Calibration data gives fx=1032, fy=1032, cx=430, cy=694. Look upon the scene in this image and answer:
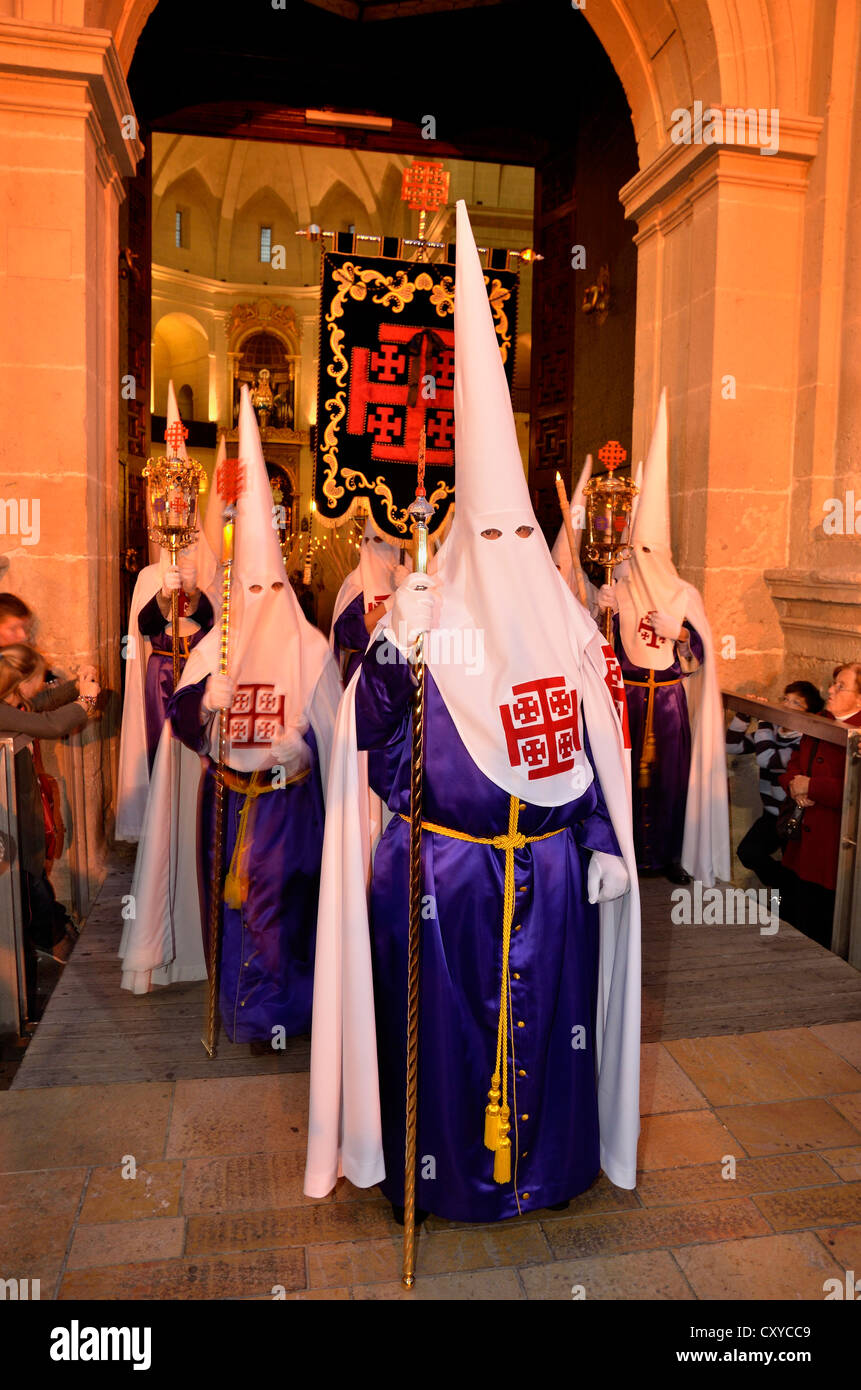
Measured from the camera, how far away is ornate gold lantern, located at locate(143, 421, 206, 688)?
3996 mm

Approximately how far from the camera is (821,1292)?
8.63 ft

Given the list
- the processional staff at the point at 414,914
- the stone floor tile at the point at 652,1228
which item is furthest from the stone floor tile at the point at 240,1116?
the stone floor tile at the point at 652,1228

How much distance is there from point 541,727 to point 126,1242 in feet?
5.78

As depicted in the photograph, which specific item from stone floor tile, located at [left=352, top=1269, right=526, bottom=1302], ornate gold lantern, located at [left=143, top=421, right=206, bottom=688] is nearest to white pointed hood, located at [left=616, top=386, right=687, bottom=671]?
ornate gold lantern, located at [left=143, top=421, right=206, bottom=688]

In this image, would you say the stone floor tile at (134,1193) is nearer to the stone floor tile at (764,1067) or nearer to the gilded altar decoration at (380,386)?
the stone floor tile at (764,1067)

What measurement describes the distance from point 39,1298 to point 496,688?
75.2 inches

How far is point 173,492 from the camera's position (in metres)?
4.02

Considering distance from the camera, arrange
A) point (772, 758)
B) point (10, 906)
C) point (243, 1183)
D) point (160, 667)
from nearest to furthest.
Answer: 1. point (243, 1183)
2. point (10, 906)
3. point (772, 758)
4. point (160, 667)

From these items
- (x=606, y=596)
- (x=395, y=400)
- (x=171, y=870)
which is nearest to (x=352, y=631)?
(x=395, y=400)

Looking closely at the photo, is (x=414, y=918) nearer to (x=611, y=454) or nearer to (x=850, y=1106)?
(x=850, y=1106)

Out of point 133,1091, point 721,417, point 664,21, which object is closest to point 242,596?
point 133,1091

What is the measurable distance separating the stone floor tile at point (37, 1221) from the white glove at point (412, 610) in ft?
6.00

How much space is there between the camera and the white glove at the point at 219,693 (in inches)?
143

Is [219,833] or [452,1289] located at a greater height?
[219,833]
